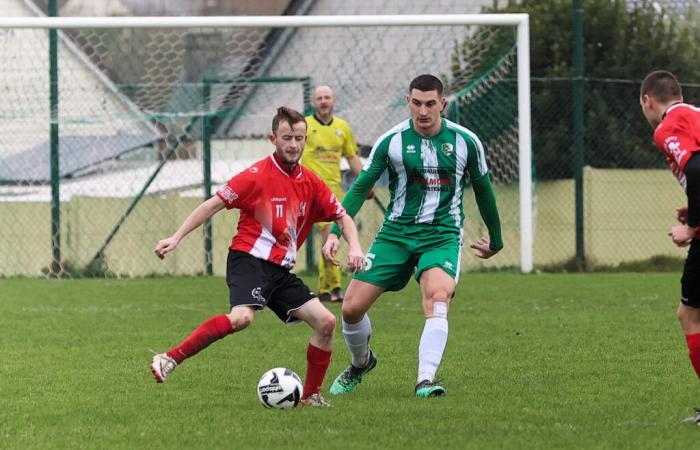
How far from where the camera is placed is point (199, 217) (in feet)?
22.2

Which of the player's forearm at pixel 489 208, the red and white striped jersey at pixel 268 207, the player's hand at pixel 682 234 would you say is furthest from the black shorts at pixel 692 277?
the red and white striped jersey at pixel 268 207

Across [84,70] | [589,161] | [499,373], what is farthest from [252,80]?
[499,373]

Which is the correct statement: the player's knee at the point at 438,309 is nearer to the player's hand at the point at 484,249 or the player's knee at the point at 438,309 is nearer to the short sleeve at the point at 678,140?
the player's hand at the point at 484,249

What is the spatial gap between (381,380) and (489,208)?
1230mm

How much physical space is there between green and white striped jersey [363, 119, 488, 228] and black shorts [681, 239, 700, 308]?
163 centimetres

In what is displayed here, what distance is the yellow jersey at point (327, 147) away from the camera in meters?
13.1

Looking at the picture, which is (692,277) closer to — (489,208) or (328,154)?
(489,208)

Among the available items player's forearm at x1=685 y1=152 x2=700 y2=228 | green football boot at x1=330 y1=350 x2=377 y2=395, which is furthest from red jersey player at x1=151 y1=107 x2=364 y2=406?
player's forearm at x1=685 y1=152 x2=700 y2=228

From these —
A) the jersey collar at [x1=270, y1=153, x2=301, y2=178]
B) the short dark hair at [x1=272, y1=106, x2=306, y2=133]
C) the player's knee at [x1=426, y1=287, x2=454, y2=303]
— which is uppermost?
the short dark hair at [x1=272, y1=106, x2=306, y2=133]

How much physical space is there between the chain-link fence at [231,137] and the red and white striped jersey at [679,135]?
1097 centimetres

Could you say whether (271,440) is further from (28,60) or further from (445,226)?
(28,60)

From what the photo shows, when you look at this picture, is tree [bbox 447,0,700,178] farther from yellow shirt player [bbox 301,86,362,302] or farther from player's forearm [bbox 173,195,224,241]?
player's forearm [bbox 173,195,224,241]

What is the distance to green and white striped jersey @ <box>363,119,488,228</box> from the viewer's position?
7285 mm

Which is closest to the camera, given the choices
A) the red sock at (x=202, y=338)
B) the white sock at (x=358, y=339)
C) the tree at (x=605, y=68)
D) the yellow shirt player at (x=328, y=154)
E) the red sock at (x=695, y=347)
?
the red sock at (x=695, y=347)
